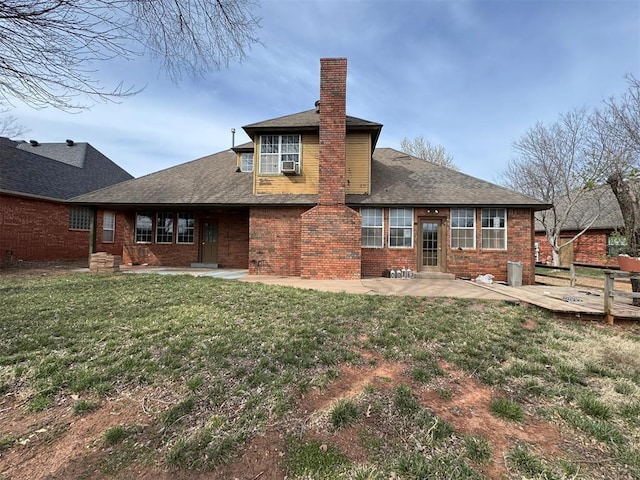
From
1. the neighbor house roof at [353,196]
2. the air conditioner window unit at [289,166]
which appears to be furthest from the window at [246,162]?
the air conditioner window unit at [289,166]

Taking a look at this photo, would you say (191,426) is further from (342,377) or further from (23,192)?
(23,192)

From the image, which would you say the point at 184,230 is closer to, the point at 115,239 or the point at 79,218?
the point at 115,239

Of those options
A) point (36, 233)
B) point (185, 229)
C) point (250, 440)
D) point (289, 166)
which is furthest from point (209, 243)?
point (250, 440)

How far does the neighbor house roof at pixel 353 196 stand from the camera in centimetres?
1073

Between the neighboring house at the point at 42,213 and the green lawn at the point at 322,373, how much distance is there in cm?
999

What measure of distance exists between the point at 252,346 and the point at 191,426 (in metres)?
1.52

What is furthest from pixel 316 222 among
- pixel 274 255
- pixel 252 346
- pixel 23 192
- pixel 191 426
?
pixel 23 192

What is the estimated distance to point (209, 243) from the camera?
13.7 meters

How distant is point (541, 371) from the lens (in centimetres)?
361

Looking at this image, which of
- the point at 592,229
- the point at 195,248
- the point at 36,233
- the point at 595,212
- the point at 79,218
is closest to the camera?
the point at 195,248

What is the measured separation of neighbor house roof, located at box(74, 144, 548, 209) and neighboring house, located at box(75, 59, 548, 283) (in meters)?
0.05

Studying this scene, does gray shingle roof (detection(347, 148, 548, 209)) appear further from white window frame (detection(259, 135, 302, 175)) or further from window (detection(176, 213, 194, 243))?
window (detection(176, 213, 194, 243))

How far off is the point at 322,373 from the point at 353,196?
8565mm

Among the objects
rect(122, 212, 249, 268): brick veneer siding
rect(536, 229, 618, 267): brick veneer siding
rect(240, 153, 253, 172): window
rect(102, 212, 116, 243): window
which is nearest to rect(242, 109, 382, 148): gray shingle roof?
rect(240, 153, 253, 172): window
